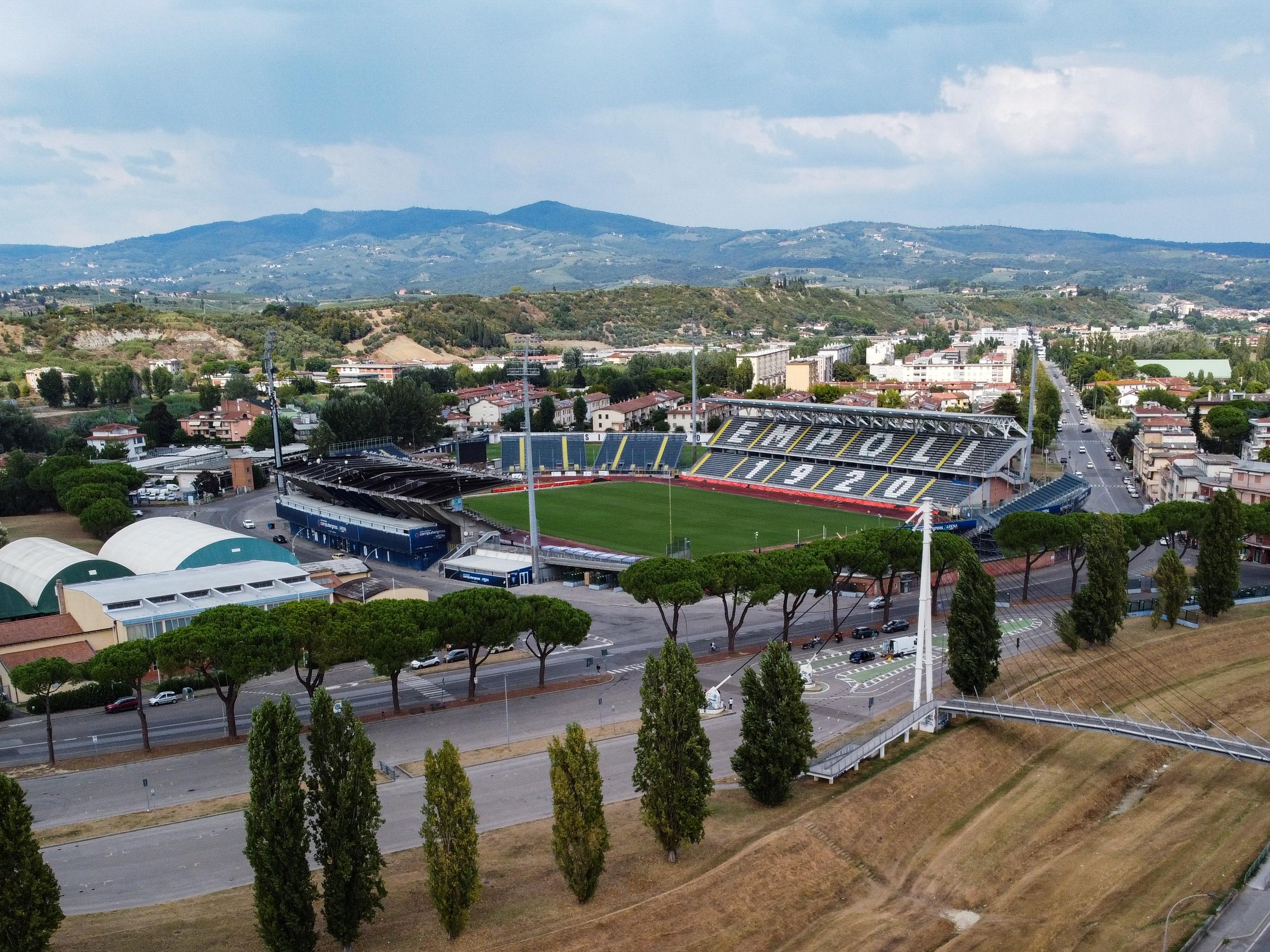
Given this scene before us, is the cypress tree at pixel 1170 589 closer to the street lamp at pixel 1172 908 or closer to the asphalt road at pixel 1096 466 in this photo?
the asphalt road at pixel 1096 466

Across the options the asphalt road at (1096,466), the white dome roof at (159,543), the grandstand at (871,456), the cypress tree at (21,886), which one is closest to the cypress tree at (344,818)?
the cypress tree at (21,886)

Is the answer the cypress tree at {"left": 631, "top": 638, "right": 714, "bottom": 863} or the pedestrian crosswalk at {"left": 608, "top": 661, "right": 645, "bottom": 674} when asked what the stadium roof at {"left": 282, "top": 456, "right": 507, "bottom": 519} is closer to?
the pedestrian crosswalk at {"left": 608, "top": 661, "right": 645, "bottom": 674}

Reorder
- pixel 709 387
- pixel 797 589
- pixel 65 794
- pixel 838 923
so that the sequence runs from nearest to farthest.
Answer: pixel 838 923, pixel 65 794, pixel 797 589, pixel 709 387

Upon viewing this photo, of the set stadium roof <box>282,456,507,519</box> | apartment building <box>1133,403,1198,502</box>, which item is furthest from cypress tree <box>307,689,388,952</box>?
apartment building <box>1133,403,1198,502</box>

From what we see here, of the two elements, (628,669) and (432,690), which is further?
(628,669)

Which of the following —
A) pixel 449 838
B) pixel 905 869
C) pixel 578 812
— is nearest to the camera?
pixel 449 838

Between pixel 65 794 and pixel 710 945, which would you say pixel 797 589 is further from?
pixel 65 794

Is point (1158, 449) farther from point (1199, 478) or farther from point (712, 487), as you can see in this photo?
point (712, 487)

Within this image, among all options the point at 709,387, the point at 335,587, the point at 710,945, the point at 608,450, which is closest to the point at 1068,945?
the point at 710,945

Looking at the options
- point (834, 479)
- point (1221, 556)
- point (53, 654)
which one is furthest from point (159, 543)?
point (1221, 556)
